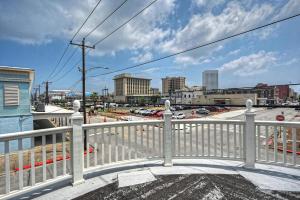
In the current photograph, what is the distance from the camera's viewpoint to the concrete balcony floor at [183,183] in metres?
2.48

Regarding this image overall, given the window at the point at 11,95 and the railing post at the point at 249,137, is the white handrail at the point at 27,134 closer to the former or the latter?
the railing post at the point at 249,137

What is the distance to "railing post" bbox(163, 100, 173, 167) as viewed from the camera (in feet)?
11.5

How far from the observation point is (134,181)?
2.91 m

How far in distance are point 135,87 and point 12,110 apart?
74.5m

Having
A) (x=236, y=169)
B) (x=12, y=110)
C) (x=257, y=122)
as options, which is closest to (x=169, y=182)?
(x=236, y=169)

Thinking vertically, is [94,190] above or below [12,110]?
below

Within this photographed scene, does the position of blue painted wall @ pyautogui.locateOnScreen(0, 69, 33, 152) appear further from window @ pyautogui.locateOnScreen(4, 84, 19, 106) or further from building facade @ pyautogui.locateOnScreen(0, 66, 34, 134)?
window @ pyautogui.locateOnScreen(4, 84, 19, 106)

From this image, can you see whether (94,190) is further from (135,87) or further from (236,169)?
(135,87)

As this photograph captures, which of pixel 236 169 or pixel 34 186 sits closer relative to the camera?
Answer: pixel 34 186

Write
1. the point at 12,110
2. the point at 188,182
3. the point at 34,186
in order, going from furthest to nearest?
1. the point at 12,110
2. the point at 188,182
3. the point at 34,186

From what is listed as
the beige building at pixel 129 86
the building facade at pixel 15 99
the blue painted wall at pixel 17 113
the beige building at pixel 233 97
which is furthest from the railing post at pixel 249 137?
the beige building at pixel 129 86

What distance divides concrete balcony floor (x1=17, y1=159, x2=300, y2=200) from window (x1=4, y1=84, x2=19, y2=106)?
10.2 m

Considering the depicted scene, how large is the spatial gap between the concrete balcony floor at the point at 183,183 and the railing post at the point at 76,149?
16 centimetres

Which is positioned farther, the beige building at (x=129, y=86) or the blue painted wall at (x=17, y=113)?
the beige building at (x=129, y=86)
